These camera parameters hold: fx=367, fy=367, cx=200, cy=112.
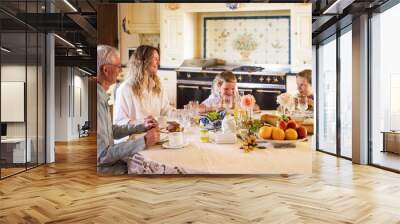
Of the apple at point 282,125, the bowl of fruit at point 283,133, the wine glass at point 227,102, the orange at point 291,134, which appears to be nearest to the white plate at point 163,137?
the wine glass at point 227,102

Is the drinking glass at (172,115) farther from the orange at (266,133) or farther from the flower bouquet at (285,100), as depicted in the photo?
the flower bouquet at (285,100)

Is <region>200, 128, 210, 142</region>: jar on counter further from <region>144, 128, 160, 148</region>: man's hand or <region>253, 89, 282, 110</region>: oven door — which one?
<region>253, 89, 282, 110</region>: oven door

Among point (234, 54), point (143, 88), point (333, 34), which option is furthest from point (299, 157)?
point (333, 34)

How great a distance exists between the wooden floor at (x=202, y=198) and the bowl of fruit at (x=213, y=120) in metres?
0.78

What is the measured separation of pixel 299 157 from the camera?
5504mm

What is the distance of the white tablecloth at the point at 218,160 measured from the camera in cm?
543

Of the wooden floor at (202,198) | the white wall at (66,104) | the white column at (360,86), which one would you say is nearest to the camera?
the wooden floor at (202,198)

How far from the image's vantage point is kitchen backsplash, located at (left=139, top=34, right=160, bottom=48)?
17.8ft

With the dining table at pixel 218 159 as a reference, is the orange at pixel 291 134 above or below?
above

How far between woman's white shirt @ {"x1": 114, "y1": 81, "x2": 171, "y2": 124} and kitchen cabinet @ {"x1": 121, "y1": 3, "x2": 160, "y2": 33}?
824 millimetres

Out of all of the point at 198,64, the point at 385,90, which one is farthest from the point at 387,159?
the point at 198,64

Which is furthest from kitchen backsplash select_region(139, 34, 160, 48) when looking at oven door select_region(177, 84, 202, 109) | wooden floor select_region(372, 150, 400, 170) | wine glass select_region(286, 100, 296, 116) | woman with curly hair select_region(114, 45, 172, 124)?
wooden floor select_region(372, 150, 400, 170)

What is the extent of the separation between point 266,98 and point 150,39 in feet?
6.38

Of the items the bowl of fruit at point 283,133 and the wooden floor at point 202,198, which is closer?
the wooden floor at point 202,198
